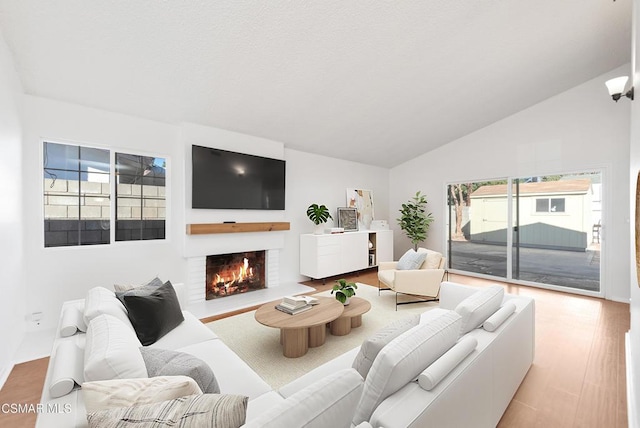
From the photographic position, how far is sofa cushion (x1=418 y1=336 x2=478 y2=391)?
3.90ft

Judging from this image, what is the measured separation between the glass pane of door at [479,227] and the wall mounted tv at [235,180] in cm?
370

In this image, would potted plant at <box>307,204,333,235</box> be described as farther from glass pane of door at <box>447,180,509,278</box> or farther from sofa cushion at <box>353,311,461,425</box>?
sofa cushion at <box>353,311,461,425</box>

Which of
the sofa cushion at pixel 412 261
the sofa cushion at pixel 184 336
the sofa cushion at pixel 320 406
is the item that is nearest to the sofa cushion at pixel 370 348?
the sofa cushion at pixel 320 406

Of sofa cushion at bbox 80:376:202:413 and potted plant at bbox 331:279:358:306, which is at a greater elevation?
sofa cushion at bbox 80:376:202:413

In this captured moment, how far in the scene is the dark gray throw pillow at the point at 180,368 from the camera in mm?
1199

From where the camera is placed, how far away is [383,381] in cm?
113

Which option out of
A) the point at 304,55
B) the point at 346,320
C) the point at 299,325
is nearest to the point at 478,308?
the point at 299,325

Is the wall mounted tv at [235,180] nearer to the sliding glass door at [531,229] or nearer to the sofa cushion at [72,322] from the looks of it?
the sofa cushion at [72,322]

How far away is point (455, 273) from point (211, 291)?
471 cm

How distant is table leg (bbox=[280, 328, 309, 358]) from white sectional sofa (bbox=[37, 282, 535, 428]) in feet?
2.32

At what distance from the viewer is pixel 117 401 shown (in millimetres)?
892

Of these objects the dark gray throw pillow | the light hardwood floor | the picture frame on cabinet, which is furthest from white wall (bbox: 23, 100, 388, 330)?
the dark gray throw pillow

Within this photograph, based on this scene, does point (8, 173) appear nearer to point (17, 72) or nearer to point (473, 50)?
point (17, 72)

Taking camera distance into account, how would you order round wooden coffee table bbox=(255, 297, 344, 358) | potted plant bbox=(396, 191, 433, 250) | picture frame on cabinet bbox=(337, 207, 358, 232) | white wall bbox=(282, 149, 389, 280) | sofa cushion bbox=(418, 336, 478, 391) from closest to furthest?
sofa cushion bbox=(418, 336, 478, 391) → round wooden coffee table bbox=(255, 297, 344, 358) → white wall bbox=(282, 149, 389, 280) → picture frame on cabinet bbox=(337, 207, 358, 232) → potted plant bbox=(396, 191, 433, 250)
